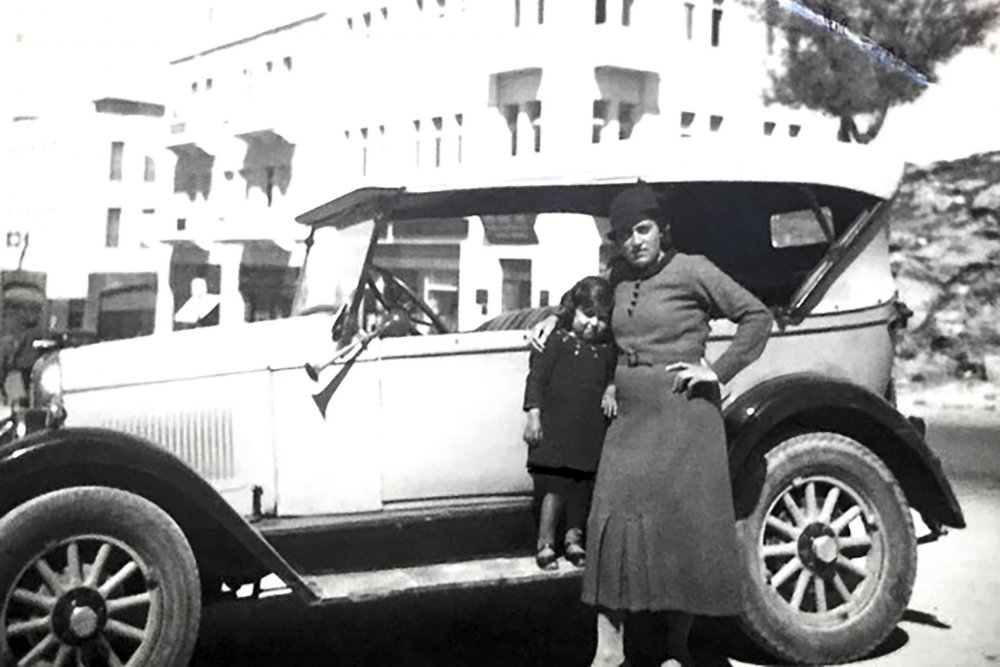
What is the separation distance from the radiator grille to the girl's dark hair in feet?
2.97

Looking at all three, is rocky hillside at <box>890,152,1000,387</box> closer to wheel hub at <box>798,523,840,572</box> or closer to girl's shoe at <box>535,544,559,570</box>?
wheel hub at <box>798,523,840,572</box>

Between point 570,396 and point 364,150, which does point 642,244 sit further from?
point 364,150

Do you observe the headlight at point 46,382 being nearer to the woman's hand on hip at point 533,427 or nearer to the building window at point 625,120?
the woman's hand on hip at point 533,427

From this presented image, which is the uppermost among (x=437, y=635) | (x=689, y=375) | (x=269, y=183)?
(x=269, y=183)

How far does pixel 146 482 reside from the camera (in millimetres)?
2312

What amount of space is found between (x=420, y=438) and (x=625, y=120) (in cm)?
101

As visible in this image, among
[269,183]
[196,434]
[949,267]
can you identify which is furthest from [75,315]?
[949,267]

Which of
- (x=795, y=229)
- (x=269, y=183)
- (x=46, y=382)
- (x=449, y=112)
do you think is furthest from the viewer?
(x=795, y=229)

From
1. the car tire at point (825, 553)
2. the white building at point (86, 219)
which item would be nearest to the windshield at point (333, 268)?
the white building at point (86, 219)

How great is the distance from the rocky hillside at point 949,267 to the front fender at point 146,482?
6.59ft

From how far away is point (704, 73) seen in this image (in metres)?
2.71

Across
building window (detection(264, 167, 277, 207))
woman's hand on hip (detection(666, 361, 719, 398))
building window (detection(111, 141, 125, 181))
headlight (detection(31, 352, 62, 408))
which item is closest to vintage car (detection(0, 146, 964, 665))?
headlight (detection(31, 352, 62, 408))

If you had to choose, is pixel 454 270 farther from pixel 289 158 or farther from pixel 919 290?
pixel 919 290

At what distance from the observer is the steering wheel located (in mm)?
2695
